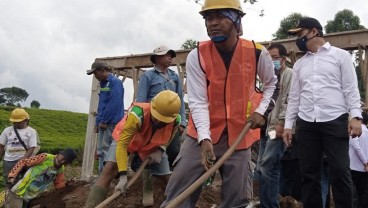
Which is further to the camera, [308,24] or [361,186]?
[361,186]

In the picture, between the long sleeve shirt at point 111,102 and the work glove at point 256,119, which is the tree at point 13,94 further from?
the work glove at point 256,119

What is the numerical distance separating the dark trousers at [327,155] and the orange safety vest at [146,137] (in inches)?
58.8

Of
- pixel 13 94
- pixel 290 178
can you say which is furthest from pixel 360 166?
pixel 13 94

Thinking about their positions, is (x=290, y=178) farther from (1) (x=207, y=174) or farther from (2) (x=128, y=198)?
(1) (x=207, y=174)

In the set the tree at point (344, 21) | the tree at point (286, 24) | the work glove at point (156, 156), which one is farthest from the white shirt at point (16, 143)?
the tree at point (344, 21)

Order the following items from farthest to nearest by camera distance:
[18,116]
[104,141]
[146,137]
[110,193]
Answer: [18,116], [104,141], [110,193], [146,137]

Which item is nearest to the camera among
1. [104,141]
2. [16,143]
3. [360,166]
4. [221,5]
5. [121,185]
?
[221,5]

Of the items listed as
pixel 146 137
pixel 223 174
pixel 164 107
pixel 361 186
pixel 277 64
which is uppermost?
pixel 277 64

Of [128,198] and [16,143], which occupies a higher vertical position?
[16,143]

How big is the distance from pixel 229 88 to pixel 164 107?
50.3 inches

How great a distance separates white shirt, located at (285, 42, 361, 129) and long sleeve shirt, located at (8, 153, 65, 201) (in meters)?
3.82

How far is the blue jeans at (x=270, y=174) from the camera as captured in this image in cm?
469

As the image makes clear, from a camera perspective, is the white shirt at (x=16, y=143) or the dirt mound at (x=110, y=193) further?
the white shirt at (x=16, y=143)

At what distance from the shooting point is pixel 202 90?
11.2ft
